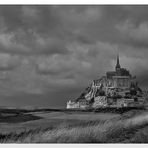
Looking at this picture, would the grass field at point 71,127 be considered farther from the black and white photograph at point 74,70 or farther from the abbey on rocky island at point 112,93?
the abbey on rocky island at point 112,93

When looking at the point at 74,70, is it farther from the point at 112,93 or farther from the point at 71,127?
the point at 71,127

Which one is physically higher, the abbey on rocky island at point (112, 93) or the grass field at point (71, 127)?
the abbey on rocky island at point (112, 93)

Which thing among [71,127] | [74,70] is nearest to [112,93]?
[74,70]

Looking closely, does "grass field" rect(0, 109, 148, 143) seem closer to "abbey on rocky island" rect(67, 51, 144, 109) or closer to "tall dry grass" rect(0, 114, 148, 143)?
"tall dry grass" rect(0, 114, 148, 143)

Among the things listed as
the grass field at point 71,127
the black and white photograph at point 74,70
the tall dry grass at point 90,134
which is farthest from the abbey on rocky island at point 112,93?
the tall dry grass at point 90,134

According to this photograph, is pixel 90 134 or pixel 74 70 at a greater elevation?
pixel 74 70

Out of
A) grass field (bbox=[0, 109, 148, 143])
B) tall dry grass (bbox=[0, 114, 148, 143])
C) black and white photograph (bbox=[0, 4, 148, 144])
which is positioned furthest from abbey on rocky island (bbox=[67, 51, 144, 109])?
tall dry grass (bbox=[0, 114, 148, 143])

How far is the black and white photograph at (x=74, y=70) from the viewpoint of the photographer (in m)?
6.30

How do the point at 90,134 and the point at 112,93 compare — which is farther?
the point at 112,93

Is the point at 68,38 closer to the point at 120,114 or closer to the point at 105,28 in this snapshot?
the point at 105,28

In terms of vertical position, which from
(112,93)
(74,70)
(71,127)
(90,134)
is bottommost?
(90,134)

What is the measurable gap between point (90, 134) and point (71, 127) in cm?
37

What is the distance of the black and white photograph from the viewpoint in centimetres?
630

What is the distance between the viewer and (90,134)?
20.5 feet
